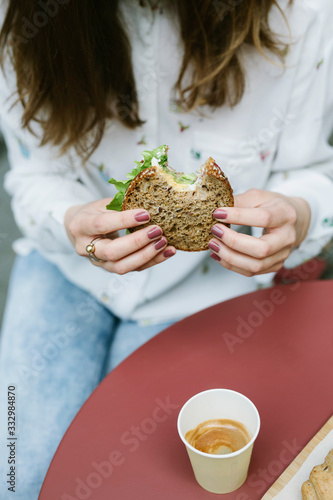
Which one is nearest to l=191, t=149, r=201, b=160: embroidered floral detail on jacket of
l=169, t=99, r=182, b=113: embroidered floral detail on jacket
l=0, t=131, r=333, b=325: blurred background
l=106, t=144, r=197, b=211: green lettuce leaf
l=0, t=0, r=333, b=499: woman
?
l=0, t=0, r=333, b=499: woman

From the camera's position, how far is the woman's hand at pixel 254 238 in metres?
1.04

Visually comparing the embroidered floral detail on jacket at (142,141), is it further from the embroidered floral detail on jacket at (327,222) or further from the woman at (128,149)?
the embroidered floral detail on jacket at (327,222)

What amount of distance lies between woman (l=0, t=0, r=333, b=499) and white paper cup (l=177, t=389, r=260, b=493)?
0.32 m

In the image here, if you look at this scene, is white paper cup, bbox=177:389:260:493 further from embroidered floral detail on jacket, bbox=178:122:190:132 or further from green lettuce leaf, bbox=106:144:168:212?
embroidered floral detail on jacket, bbox=178:122:190:132

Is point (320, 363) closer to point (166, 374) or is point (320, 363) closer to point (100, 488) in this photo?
point (166, 374)

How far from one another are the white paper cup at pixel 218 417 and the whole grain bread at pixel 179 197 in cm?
39

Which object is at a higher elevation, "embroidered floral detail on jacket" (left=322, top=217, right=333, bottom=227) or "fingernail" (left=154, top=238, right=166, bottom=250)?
"fingernail" (left=154, top=238, right=166, bottom=250)

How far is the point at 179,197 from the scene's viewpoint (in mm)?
1076

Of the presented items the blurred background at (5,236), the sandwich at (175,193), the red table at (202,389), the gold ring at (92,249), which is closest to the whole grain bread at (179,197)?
the sandwich at (175,193)

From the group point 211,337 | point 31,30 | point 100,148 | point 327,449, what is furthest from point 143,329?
point 31,30

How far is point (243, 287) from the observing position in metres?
1.61

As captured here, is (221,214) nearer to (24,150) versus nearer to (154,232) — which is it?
(154,232)

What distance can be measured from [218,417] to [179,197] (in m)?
0.47

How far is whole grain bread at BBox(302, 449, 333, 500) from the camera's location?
0.76 metres
